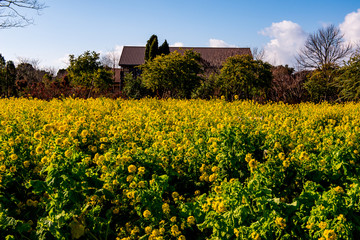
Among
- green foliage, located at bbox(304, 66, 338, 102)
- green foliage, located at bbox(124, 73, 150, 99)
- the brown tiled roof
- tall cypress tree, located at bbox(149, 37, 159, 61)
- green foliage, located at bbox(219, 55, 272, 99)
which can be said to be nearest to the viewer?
green foliage, located at bbox(219, 55, 272, 99)

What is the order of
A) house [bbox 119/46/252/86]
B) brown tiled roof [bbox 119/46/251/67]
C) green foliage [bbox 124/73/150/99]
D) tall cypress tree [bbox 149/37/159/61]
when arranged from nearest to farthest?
green foliage [bbox 124/73/150/99] → tall cypress tree [bbox 149/37/159/61] → house [bbox 119/46/252/86] → brown tiled roof [bbox 119/46/251/67]

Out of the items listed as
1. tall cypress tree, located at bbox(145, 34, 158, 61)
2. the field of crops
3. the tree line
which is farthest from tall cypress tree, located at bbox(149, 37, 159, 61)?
the field of crops

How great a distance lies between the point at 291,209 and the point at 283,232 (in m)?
0.23

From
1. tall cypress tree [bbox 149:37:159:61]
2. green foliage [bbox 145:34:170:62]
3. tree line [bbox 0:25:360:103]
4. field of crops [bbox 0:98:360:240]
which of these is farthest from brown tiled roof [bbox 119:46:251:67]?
field of crops [bbox 0:98:360:240]

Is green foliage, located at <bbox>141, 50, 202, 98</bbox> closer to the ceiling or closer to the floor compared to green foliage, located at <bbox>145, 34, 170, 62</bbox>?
closer to the floor

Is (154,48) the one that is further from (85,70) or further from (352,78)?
(352,78)

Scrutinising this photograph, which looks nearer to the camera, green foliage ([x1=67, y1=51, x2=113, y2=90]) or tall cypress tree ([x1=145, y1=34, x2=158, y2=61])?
green foliage ([x1=67, y1=51, x2=113, y2=90])

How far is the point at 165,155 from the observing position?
3963 mm

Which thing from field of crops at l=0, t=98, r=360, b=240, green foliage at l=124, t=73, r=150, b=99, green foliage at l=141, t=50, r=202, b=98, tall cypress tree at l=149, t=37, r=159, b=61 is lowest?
field of crops at l=0, t=98, r=360, b=240

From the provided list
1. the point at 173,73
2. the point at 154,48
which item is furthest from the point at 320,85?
the point at 154,48

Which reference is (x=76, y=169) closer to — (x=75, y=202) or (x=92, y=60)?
(x=75, y=202)

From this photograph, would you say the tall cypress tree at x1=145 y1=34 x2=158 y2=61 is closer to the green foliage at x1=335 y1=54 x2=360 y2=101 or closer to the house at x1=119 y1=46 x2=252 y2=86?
the house at x1=119 y1=46 x2=252 y2=86

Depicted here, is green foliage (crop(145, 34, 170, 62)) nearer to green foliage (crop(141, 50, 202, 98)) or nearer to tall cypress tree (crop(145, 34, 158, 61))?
tall cypress tree (crop(145, 34, 158, 61))

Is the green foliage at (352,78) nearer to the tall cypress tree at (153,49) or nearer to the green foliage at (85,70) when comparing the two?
the green foliage at (85,70)
